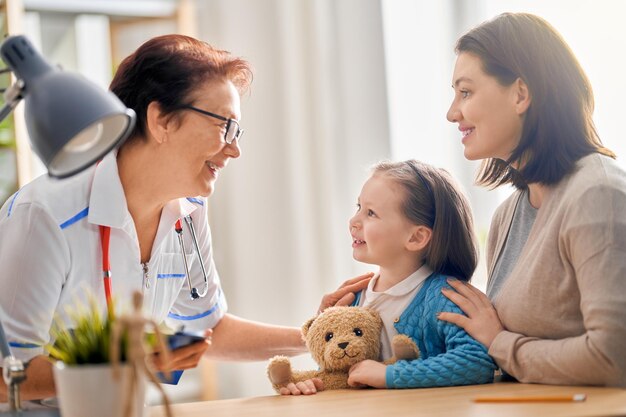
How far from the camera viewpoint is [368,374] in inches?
60.9

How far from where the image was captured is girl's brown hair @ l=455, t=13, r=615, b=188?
1524mm

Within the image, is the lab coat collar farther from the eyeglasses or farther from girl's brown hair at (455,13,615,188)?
girl's brown hair at (455,13,615,188)

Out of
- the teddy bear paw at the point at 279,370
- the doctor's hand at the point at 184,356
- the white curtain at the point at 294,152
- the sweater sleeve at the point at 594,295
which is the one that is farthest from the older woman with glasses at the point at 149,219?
the white curtain at the point at 294,152

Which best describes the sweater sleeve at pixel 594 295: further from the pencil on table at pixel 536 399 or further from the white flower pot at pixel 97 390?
the white flower pot at pixel 97 390

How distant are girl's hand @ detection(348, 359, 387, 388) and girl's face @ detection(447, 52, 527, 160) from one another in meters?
0.46

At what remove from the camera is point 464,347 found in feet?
5.03

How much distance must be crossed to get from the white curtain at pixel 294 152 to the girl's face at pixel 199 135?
1.43 meters

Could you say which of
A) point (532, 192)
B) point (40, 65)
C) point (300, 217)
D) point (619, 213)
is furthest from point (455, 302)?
point (300, 217)

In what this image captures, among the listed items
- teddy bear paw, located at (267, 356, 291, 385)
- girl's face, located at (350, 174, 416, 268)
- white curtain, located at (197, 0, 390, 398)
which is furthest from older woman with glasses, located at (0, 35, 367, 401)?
white curtain, located at (197, 0, 390, 398)

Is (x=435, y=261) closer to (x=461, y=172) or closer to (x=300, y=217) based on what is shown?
(x=461, y=172)

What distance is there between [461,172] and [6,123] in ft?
6.17

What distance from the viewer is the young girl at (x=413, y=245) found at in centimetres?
164

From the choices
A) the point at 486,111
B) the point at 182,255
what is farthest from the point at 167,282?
the point at 486,111

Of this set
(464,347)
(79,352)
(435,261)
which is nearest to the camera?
(79,352)
